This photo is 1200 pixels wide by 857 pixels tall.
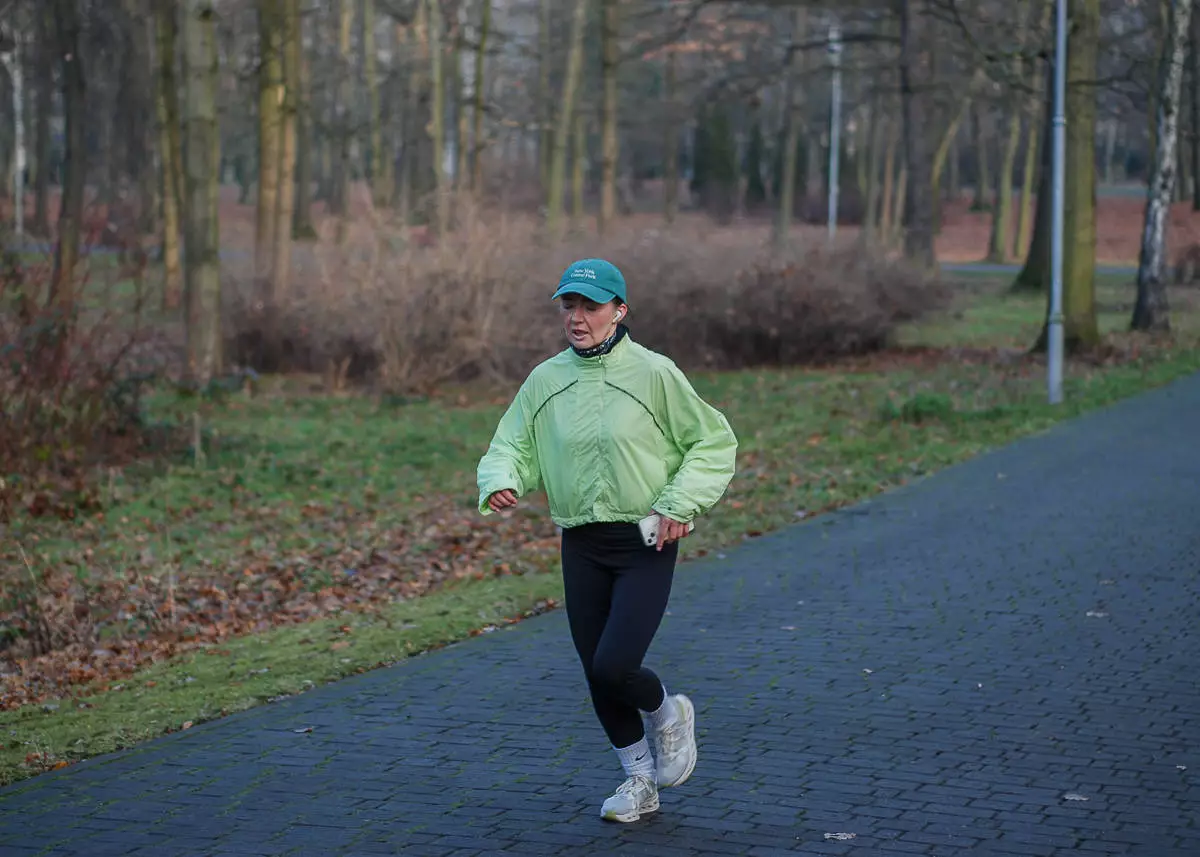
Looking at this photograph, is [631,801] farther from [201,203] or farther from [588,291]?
[201,203]

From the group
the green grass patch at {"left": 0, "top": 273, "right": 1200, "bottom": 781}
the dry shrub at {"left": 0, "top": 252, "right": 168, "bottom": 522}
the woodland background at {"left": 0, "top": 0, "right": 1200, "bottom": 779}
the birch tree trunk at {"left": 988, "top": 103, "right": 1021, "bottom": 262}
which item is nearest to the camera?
the green grass patch at {"left": 0, "top": 273, "right": 1200, "bottom": 781}

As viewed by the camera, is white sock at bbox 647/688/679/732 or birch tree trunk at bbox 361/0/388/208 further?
birch tree trunk at bbox 361/0/388/208

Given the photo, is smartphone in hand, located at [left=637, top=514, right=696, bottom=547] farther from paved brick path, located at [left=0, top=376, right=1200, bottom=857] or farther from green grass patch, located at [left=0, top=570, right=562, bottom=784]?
green grass patch, located at [left=0, top=570, right=562, bottom=784]

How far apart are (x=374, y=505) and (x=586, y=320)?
10.1 metres

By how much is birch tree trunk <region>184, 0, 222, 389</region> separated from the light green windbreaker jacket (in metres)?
16.5

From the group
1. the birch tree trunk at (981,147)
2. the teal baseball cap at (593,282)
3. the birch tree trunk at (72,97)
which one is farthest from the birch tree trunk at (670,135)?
the teal baseball cap at (593,282)

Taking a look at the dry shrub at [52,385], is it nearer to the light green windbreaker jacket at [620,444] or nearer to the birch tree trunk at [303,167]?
the light green windbreaker jacket at [620,444]

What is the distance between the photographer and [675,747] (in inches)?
230

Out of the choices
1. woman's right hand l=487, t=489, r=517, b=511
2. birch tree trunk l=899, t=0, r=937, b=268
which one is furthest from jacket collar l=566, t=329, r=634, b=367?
birch tree trunk l=899, t=0, r=937, b=268

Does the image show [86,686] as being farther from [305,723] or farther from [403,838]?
[403,838]

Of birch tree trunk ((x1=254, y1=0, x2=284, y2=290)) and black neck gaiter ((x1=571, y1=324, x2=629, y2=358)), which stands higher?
birch tree trunk ((x1=254, y1=0, x2=284, y2=290))

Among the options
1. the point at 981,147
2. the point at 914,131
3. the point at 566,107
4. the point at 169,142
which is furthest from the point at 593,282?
the point at 981,147

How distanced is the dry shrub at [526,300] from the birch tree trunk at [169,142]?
19.0 ft

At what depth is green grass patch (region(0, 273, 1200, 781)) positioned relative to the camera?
836 cm
